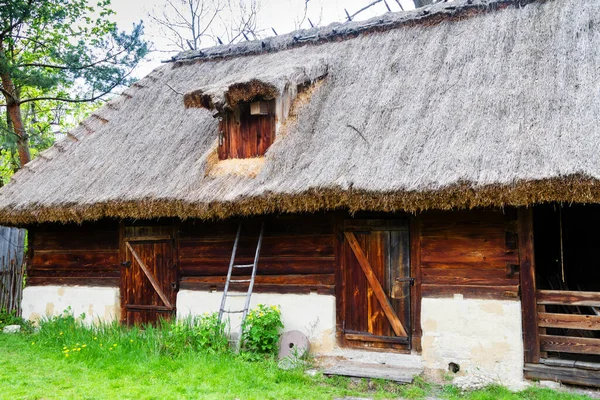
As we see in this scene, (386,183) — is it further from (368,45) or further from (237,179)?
(368,45)

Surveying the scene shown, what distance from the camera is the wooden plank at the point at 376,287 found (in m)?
7.47

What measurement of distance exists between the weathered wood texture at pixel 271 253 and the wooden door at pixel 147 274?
353 millimetres

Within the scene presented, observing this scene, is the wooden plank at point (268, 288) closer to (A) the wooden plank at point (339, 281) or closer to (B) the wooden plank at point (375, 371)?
(A) the wooden plank at point (339, 281)

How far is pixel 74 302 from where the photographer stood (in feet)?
32.4

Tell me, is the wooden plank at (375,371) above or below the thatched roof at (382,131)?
below

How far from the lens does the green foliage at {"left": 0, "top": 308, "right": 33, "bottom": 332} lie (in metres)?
10.0

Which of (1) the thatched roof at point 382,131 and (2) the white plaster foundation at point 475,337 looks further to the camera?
(2) the white plaster foundation at point 475,337

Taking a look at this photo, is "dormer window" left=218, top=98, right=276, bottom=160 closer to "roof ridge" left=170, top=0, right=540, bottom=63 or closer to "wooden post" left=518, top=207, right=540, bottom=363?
"roof ridge" left=170, top=0, right=540, bottom=63

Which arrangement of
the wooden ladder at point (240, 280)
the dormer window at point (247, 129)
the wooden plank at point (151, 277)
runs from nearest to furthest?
the wooden ladder at point (240, 280) < the dormer window at point (247, 129) < the wooden plank at point (151, 277)

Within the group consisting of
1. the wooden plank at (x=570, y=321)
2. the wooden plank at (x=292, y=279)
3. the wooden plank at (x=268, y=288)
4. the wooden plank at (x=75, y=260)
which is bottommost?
the wooden plank at (x=570, y=321)

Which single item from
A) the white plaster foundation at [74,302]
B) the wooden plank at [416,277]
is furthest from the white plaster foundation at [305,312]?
the white plaster foundation at [74,302]

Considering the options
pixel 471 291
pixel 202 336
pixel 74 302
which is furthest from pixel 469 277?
pixel 74 302

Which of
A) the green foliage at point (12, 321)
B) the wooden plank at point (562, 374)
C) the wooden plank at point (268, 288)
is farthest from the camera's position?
the green foliage at point (12, 321)

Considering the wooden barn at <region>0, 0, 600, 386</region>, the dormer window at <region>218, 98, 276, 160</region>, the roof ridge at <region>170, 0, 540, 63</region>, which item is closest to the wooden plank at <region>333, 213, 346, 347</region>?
the wooden barn at <region>0, 0, 600, 386</region>
